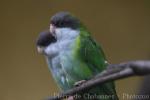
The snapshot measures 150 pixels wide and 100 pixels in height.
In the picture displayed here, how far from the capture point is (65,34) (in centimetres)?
128

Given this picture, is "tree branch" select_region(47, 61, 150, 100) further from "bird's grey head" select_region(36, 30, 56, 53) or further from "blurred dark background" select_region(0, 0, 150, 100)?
"blurred dark background" select_region(0, 0, 150, 100)

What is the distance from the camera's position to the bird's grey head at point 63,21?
1254 millimetres

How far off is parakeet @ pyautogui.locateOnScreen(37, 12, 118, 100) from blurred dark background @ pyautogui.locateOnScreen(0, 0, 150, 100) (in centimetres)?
102

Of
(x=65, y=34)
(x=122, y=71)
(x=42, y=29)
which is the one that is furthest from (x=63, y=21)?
(x=42, y=29)

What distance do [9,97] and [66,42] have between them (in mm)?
1142

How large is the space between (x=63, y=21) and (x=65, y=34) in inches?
1.5

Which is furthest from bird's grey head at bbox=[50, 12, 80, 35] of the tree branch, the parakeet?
the tree branch

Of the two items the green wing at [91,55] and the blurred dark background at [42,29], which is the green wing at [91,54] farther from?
the blurred dark background at [42,29]

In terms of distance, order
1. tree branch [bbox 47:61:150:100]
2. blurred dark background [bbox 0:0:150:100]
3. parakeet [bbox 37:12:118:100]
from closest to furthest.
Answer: tree branch [bbox 47:61:150:100], parakeet [bbox 37:12:118:100], blurred dark background [bbox 0:0:150:100]

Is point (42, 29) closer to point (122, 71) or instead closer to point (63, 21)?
point (63, 21)

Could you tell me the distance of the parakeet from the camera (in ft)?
4.05

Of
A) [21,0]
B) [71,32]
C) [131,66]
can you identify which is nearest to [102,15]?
[21,0]

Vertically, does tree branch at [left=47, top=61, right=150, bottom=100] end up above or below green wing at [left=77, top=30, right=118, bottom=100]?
above

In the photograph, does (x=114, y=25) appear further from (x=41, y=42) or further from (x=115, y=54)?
(x=41, y=42)
